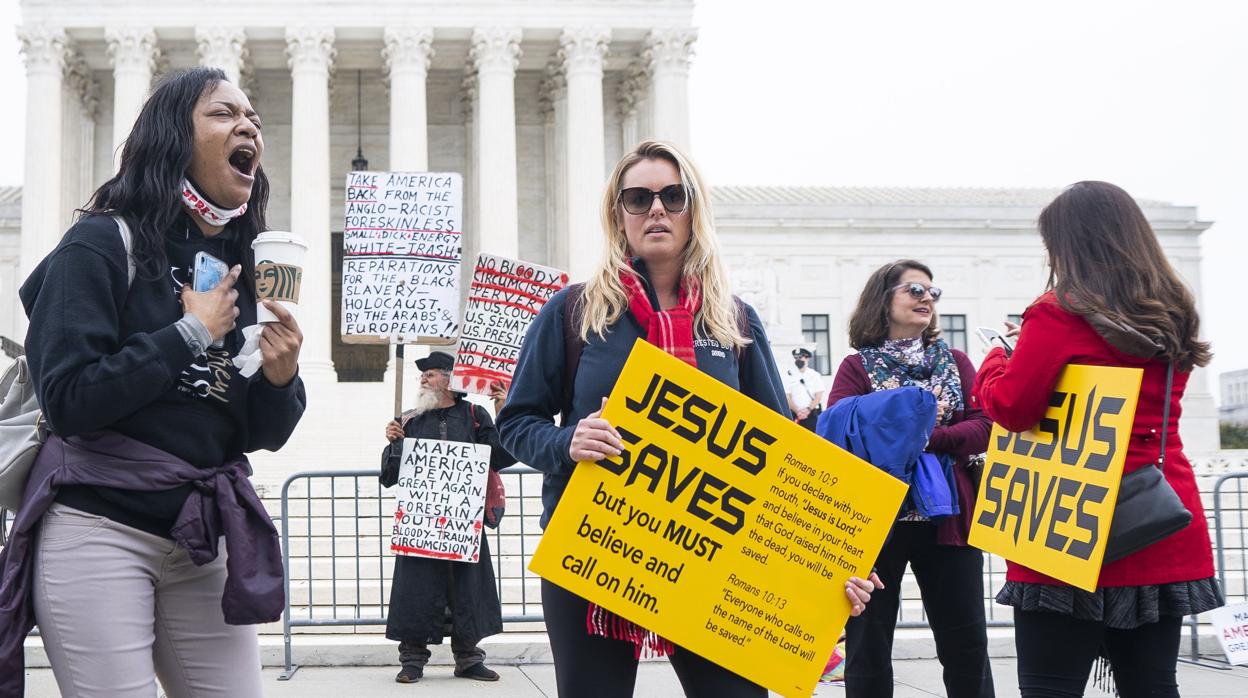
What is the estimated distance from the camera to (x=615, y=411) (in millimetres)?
2918

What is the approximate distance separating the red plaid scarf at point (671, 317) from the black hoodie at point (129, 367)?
0.93 m

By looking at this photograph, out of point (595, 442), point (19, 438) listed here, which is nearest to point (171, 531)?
point (19, 438)

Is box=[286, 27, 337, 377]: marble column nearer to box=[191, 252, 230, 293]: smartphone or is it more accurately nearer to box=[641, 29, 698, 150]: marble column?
box=[641, 29, 698, 150]: marble column

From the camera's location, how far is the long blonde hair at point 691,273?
3123 mm

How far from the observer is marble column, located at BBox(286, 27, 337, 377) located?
33094 mm

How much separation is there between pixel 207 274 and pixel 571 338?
0.95m

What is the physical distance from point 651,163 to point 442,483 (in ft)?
14.6

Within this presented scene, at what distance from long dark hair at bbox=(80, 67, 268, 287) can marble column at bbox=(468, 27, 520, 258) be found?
Answer: 3074 cm

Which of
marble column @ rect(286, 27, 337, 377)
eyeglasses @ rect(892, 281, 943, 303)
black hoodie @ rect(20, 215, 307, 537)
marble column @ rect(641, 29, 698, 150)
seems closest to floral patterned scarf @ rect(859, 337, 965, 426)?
eyeglasses @ rect(892, 281, 943, 303)

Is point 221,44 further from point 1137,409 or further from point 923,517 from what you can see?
point 1137,409

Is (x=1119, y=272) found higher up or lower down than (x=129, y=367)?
higher up

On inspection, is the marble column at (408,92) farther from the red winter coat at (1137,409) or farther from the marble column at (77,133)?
the red winter coat at (1137,409)

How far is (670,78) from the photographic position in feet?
116

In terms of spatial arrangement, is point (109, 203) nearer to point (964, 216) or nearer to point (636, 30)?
point (636, 30)
